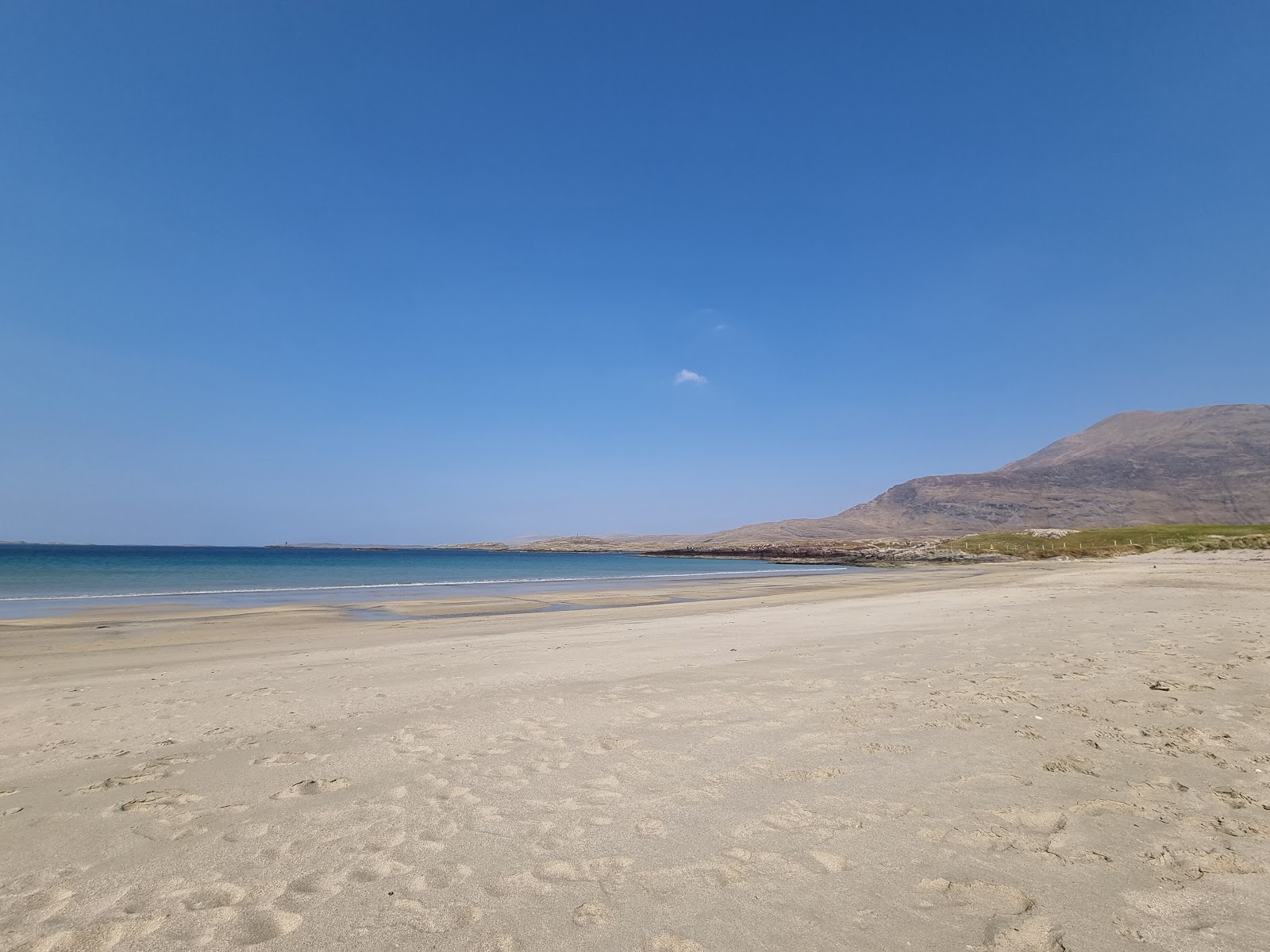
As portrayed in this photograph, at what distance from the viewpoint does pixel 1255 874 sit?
324 cm

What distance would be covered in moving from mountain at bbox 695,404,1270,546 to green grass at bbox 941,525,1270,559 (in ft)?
265

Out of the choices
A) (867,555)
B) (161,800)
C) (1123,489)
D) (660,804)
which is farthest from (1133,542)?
(1123,489)

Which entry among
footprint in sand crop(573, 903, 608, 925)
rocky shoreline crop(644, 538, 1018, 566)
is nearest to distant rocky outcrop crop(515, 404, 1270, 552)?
rocky shoreline crop(644, 538, 1018, 566)

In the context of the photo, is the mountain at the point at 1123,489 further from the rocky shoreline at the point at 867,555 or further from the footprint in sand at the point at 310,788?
the footprint in sand at the point at 310,788

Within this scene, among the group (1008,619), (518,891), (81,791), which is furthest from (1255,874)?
(1008,619)

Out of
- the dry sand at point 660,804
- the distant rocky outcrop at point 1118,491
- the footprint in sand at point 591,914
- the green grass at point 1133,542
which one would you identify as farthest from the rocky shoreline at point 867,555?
the footprint in sand at point 591,914

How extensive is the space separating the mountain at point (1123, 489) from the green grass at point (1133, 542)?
8089cm

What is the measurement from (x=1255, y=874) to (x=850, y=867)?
2199 mm

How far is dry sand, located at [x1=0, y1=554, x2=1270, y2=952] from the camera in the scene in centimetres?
298

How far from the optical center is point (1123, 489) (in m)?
152

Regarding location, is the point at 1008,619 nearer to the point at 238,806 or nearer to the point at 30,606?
the point at 238,806

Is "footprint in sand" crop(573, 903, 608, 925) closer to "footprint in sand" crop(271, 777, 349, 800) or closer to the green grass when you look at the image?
"footprint in sand" crop(271, 777, 349, 800)

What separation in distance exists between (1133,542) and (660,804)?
65928 millimetres

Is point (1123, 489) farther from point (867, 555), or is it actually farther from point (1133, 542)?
point (1133, 542)
